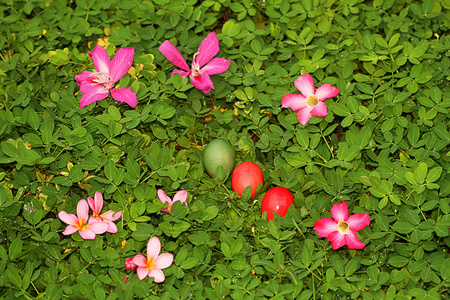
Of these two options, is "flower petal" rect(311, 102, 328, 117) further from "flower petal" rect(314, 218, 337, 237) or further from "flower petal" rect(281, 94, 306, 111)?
"flower petal" rect(314, 218, 337, 237)

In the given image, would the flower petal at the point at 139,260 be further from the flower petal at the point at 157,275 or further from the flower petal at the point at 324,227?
the flower petal at the point at 324,227

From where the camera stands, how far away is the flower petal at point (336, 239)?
1722mm

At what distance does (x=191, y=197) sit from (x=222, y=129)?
0.33m

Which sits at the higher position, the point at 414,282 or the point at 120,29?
the point at 120,29

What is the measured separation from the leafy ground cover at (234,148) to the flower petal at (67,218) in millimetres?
49

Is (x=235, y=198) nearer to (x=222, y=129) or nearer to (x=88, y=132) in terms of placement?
(x=222, y=129)

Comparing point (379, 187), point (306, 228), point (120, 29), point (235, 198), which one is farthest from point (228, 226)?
point (120, 29)

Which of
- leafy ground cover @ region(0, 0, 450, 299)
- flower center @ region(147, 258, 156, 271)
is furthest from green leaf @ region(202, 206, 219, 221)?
flower center @ region(147, 258, 156, 271)

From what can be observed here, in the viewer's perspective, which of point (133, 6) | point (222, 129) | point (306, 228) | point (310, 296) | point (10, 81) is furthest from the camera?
point (133, 6)

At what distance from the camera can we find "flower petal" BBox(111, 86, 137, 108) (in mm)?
2025

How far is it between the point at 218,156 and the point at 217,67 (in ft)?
1.45

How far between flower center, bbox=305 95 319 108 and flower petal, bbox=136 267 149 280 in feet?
3.02

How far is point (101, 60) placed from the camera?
6.94ft

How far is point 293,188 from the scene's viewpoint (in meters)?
1.91
